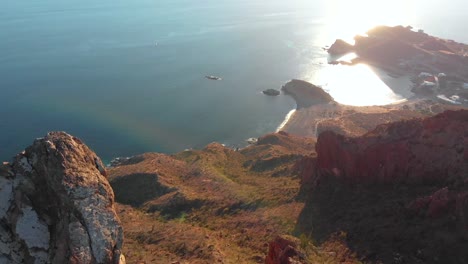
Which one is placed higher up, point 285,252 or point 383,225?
point 285,252

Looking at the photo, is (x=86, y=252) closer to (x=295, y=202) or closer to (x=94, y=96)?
(x=295, y=202)

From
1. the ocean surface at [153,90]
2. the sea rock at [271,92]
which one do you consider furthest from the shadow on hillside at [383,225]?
the sea rock at [271,92]

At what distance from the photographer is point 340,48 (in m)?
195

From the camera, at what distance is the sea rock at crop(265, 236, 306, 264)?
25.1m

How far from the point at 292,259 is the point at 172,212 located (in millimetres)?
25395

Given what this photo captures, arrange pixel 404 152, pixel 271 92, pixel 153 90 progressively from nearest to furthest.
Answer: pixel 404 152, pixel 271 92, pixel 153 90

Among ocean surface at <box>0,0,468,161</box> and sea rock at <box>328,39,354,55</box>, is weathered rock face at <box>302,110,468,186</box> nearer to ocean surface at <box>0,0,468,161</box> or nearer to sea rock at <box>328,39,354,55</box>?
ocean surface at <box>0,0,468,161</box>

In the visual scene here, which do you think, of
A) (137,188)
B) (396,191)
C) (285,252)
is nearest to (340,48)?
(137,188)

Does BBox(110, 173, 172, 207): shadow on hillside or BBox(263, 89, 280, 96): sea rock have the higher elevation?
BBox(110, 173, 172, 207): shadow on hillside

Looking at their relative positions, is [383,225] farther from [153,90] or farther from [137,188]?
[153,90]

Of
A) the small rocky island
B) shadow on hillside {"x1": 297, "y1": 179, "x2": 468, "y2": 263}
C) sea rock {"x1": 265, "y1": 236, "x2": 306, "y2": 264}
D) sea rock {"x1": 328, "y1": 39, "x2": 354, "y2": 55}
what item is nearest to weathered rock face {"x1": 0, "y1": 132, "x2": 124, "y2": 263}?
sea rock {"x1": 265, "y1": 236, "x2": 306, "y2": 264}

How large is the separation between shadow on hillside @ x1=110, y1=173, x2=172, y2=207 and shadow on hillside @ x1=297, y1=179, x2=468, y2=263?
2151cm

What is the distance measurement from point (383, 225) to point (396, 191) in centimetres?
636

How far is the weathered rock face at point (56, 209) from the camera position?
75.5 ft
